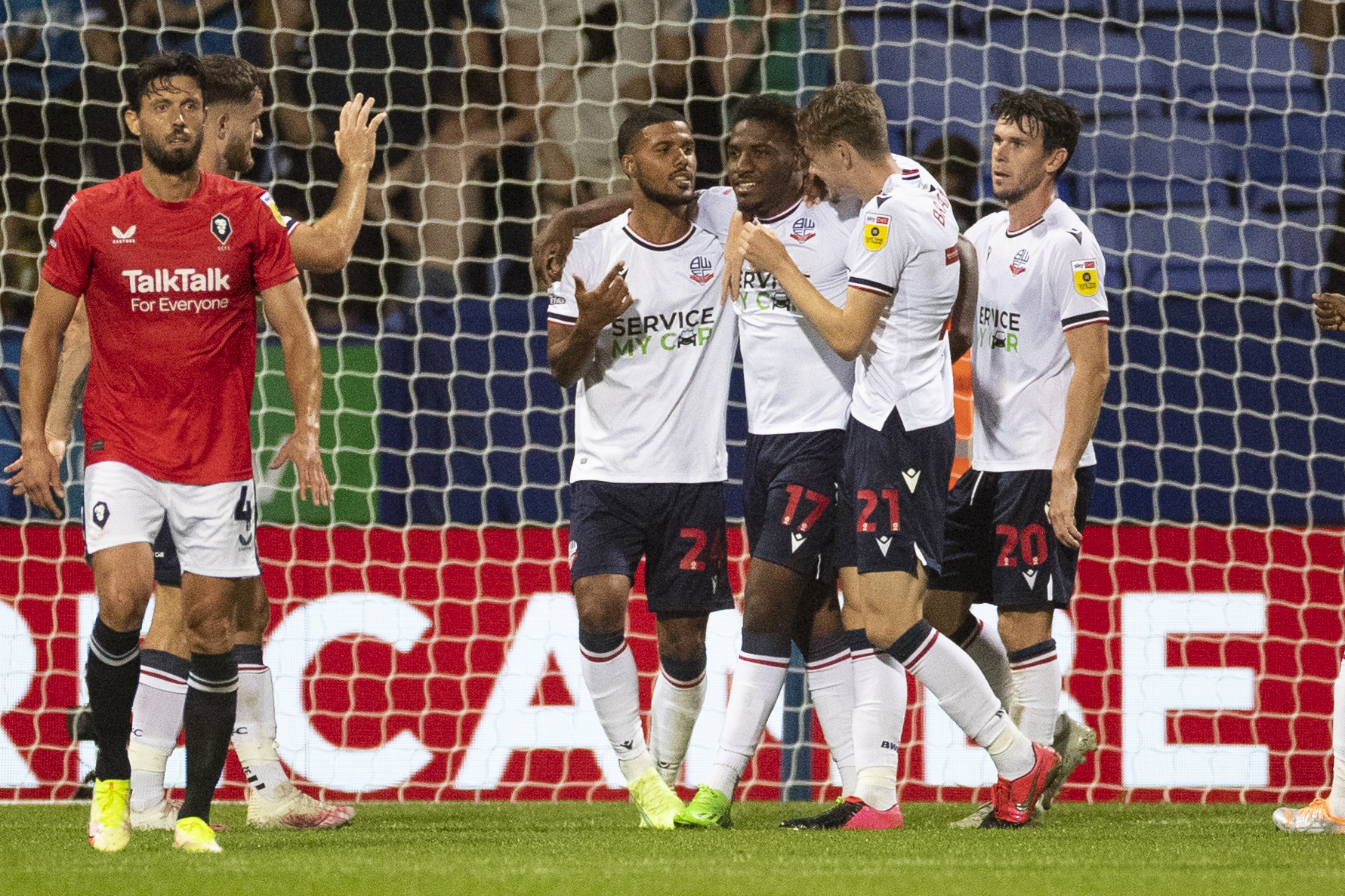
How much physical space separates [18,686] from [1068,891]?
4.01 metres

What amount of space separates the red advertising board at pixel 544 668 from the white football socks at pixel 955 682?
4.96 feet

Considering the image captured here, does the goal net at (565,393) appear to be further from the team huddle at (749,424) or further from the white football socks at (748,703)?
the white football socks at (748,703)

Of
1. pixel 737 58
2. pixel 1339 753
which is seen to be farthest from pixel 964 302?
pixel 737 58

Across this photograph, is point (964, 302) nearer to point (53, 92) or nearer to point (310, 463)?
point (310, 463)

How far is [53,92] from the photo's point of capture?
327 inches

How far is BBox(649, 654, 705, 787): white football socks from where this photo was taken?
5160mm

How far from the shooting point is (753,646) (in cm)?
495

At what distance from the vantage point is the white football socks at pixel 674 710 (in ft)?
16.9

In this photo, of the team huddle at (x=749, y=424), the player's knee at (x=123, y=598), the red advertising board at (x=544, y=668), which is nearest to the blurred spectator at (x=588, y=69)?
the red advertising board at (x=544, y=668)

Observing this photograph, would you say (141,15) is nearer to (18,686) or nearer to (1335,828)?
(18,686)

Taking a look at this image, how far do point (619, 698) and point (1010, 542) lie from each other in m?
1.18

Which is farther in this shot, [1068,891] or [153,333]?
[153,333]

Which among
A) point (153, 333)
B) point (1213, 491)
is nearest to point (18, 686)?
point (153, 333)

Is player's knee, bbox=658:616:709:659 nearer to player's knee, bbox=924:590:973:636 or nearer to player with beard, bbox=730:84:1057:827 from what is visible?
player with beard, bbox=730:84:1057:827
